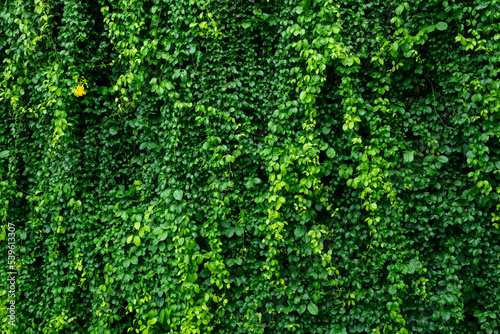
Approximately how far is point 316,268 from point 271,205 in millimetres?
623

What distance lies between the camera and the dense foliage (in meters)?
2.77

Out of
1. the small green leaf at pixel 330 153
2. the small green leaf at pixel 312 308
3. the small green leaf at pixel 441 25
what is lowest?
the small green leaf at pixel 312 308

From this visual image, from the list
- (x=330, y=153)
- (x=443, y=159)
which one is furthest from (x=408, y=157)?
(x=330, y=153)

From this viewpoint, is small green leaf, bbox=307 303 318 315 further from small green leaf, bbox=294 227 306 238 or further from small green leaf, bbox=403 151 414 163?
small green leaf, bbox=403 151 414 163

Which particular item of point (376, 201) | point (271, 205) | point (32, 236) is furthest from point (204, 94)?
point (32, 236)

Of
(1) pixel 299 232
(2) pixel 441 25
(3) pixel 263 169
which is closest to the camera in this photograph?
(2) pixel 441 25

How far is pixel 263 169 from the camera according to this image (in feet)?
10.2

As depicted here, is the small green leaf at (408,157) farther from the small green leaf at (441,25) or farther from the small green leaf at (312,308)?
the small green leaf at (312,308)

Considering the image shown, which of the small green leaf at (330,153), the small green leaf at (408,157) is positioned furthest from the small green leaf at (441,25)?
the small green leaf at (330,153)

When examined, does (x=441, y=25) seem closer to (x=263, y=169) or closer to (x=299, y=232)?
(x=263, y=169)

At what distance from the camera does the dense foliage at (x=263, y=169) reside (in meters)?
2.77

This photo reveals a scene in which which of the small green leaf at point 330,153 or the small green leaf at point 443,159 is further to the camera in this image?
the small green leaf at point 330,153

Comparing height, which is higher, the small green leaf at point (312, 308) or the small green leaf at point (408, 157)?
the small green leaf at point (408, 157)

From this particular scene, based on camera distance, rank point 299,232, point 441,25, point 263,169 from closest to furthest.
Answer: point 441,25 < point 299,232 < point 263,169
